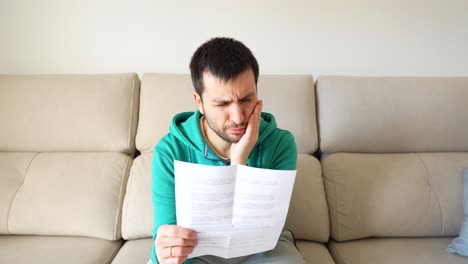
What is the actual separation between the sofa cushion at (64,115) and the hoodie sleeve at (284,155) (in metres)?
0.67

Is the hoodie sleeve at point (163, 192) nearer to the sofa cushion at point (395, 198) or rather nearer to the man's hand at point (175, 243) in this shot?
the man's hand at point (175, 243)

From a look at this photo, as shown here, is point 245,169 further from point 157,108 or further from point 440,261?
point 440,261

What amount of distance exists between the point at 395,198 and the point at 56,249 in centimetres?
127

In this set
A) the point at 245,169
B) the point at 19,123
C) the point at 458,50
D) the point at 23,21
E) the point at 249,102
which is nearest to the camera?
the point at 245,169

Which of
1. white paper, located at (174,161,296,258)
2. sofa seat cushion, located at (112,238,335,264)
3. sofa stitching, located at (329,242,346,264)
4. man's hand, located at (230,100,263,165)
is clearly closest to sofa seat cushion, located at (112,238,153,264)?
sofa seat cushion, located at (112,238,335,264)

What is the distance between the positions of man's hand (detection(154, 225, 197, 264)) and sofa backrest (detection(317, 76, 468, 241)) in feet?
2.25

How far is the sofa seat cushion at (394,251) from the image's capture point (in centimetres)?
113

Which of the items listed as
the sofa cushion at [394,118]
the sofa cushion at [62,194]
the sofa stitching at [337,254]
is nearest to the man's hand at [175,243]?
the sofa cushion at [62,194]

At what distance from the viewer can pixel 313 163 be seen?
4.39 ft

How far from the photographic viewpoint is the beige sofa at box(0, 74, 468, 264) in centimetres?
122

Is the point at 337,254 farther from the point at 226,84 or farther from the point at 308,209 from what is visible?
the point at 226,84

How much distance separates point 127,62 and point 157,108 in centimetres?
44

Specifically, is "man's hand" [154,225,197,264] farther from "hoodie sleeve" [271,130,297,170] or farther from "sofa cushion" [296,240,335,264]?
"sofa cushion" [296,240,335,264]

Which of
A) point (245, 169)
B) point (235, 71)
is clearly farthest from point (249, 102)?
point (245, 169)
